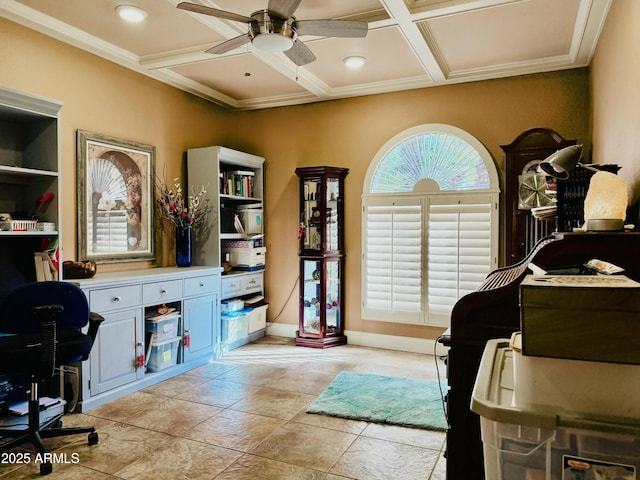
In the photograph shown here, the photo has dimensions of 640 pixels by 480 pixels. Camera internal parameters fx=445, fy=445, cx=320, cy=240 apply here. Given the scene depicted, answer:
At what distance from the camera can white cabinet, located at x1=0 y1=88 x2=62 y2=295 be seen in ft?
10.0

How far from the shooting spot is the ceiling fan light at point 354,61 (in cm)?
403

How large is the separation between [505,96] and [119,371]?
428 centimetres

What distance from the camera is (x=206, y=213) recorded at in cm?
473

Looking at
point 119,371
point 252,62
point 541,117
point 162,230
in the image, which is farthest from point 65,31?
point 541,117

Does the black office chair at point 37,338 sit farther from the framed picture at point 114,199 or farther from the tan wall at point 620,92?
the tan wall at point 620,92

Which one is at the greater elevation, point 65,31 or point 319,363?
point 65,31

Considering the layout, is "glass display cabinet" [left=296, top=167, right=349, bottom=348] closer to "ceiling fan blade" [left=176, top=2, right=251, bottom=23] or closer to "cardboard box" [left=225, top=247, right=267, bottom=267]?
"cardboard box" [left=225, top=247, right=267, bottom=267]

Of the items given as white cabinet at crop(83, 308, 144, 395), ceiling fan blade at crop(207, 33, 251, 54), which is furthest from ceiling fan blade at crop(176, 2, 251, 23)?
white cabinet at crop(83, 308, 144, 395)

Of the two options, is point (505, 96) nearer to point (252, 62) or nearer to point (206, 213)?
point (252, 62)

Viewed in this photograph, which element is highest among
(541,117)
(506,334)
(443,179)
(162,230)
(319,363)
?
(541,117)

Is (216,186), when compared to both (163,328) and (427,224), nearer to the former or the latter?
(163,328)

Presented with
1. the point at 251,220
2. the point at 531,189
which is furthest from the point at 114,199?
the point at 531,189

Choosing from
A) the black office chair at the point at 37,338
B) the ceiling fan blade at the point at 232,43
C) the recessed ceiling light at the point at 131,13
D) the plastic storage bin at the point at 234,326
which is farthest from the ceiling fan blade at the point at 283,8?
the plastic storage bin at the point at 234,326

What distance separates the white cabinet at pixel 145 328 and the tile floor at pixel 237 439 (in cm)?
14
